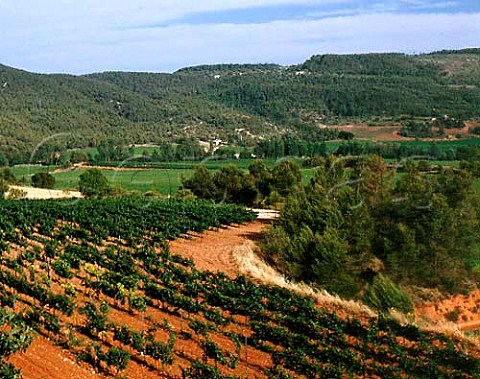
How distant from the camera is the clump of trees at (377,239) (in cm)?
3431

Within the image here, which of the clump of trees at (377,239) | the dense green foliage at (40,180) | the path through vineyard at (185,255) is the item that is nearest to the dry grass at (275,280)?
the path through vineyard at (185,255)

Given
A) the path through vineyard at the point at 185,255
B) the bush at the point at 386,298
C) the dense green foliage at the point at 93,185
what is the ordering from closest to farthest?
the path through vineyard at the point at 185,255 < the bush at the point at 386,298 < the dense green foliage at the point at 93,185

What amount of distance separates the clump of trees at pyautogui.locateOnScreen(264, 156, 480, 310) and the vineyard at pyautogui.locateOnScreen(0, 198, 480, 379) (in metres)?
7.33

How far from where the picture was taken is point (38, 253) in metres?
26.3

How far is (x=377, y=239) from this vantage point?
3869cm

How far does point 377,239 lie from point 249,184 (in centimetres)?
2612

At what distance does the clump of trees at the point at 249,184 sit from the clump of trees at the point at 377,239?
20.4 m

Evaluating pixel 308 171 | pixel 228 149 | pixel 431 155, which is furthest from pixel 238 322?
pixel 228 149

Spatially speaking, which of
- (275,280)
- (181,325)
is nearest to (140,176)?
(275,280)

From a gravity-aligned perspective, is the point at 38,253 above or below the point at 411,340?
above

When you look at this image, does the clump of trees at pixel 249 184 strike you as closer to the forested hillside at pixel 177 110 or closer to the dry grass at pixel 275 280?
the dry grass at pixel 275 280

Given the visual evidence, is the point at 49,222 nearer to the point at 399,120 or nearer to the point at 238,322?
the point at 238,322

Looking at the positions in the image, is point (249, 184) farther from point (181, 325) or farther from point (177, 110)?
point (177, 110)

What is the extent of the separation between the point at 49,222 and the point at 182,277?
1140cm
